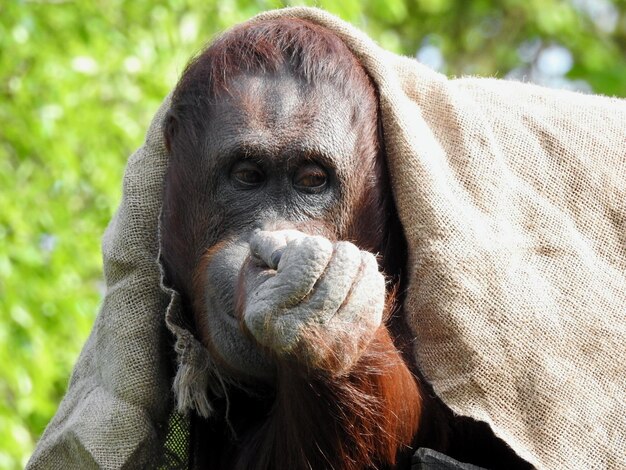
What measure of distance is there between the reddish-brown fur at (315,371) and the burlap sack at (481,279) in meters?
0.08

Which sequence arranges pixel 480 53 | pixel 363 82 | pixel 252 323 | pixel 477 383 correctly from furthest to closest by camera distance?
pixel 480 53 → pixel 363 82 → pixel 477 383 → pixel 252 323

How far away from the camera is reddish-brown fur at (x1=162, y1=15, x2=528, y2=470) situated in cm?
245

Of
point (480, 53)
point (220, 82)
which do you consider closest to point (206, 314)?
point (220, 82)

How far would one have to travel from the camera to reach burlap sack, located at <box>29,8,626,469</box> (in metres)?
2.42

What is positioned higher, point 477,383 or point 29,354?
point 477,383

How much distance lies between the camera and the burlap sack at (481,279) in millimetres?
2422

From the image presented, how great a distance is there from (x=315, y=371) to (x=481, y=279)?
0.44m

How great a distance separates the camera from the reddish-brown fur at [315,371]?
2.45 m

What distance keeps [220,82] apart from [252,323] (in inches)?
37.5

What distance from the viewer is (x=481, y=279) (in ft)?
8.16

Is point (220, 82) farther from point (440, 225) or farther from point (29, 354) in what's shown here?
point (29, 354)

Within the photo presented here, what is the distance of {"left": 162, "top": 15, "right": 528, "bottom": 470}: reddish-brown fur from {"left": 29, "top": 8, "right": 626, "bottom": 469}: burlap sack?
0.08m

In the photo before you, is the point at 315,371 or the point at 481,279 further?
the point at 481,279

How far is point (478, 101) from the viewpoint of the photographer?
289cm
